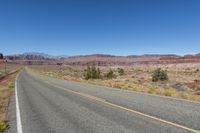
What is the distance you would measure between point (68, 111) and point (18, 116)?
2233 millimetres

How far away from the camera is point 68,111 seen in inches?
411

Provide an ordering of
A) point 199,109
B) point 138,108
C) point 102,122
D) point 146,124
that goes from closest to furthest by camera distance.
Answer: point 146,124 < point 102,122 < point 199,109 < point 138,108

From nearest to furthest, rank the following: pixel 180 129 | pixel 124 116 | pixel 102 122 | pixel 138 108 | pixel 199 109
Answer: pixel 180 129
pixel 102 122
pixel 124 116
pixel 199 109
pixel 138 108

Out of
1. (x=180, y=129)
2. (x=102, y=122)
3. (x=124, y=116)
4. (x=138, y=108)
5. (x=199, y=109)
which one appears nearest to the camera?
(x=180, y=129)

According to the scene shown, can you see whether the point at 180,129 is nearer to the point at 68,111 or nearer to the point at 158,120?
the point at 158,120

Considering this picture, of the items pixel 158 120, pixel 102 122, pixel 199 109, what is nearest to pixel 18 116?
pixel 102 122

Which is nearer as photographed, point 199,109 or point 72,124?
point 72,124

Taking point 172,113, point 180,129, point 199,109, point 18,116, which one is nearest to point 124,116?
point 172,113

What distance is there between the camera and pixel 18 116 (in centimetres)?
1007

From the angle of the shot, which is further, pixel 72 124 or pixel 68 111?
pixel 68 111

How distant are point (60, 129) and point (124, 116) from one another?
2604mm

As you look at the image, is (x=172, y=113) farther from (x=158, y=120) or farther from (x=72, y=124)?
(x=72, y=124)

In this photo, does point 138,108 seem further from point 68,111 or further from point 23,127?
point 23,127

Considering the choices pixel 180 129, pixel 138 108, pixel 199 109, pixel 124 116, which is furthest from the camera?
pixel 138 108
